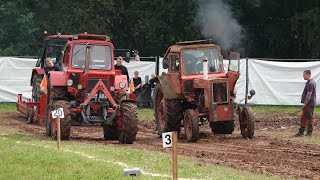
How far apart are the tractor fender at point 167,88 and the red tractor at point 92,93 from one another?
0.89 m

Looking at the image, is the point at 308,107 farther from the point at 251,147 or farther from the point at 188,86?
the point at 251,147

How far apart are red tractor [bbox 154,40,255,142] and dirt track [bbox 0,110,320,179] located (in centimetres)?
48

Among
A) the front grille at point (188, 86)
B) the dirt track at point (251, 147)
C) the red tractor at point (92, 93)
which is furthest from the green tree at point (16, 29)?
the front grille at point (188, 86)

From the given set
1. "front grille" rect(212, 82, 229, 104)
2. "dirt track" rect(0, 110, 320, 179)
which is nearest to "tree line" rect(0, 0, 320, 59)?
"dirt track" rect(0, 110, 320, 179)

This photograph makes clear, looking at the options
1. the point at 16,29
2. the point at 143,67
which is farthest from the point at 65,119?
the point at 16,29

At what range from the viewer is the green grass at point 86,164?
42.2 ft

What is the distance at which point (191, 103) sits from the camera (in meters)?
21.5

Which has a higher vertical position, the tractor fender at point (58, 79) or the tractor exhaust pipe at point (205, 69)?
the tractor exhaust pipe at point (205, 69)

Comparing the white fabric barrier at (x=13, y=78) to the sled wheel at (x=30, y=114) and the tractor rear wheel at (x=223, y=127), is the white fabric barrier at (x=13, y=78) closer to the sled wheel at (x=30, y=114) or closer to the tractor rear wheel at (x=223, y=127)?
the sled wheel at (x=30, y=114)

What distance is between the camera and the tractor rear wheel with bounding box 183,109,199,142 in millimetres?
20094

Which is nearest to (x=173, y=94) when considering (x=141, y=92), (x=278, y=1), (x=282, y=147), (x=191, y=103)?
(x=191, y=103)

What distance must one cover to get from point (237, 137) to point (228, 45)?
678 inches

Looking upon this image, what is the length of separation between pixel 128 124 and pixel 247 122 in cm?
327

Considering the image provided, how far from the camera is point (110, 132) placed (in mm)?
21438
